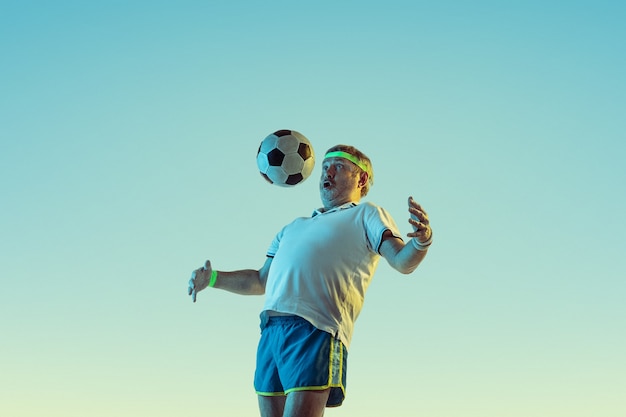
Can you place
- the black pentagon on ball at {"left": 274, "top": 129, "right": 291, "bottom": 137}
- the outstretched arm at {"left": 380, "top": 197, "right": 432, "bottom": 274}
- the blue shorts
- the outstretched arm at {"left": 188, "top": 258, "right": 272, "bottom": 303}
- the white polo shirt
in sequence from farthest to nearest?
1. the black pentagon on ball at {"left": 274, "top": 129, "right": 291, "bottom": 137}
2. the outstretched arm at {"left": 188, "top": 258, "right": 272, "bottom": 303}
3. the white polo shirt
4. the blue shorts
5. the outstretched arm at {"left": 380, "top": 197, "right": 432, "bottom": 274}

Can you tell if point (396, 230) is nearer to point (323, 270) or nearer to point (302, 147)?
point (323, 270)

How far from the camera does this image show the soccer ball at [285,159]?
254 inches

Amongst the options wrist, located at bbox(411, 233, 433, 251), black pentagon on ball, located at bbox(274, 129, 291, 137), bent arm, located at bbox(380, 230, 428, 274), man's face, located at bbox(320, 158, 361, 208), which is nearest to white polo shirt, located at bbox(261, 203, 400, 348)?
bent arm, located at bbox(380, 230, 428, 274)

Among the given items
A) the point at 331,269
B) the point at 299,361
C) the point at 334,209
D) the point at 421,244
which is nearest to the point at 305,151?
the point at 334,209

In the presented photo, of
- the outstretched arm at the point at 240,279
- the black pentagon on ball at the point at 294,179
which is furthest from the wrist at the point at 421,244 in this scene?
the black pentagon on ball at the point at 294,179

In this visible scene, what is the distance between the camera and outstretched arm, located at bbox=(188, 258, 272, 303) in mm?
5852

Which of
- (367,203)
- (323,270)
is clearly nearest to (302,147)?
(367,203)

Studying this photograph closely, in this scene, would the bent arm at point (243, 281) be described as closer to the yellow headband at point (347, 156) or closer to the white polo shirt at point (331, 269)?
the white polo shirt at point (331, 269)

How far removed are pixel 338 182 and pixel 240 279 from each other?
3.55ft

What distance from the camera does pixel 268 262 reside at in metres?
6.05

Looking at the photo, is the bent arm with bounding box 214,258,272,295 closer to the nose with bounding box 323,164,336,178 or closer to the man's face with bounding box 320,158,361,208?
the man's face with bounding box 320,158,361,208

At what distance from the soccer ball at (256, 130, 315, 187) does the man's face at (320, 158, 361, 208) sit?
25.6 inches

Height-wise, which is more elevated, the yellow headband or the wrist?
the yellow headband

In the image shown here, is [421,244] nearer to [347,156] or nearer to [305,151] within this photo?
[347,156]
